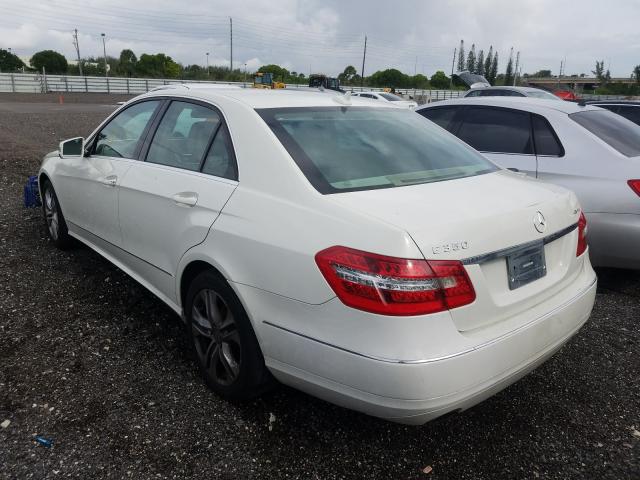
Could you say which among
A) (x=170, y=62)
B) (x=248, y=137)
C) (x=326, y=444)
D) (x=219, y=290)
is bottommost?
(x=326, y=444)

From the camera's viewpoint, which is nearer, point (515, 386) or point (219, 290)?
point (219, 290)

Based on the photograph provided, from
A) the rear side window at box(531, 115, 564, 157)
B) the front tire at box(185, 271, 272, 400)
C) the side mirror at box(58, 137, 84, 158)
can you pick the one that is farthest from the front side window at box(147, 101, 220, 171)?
the rear side window at box(531, 115, 564, 157)

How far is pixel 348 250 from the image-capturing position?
205cm

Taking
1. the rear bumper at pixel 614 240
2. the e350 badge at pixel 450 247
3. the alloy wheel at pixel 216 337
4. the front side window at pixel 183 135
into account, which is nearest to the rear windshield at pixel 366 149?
the front side window at pixel 183 135

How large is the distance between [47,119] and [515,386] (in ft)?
63.6

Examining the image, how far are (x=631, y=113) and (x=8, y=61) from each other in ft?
291

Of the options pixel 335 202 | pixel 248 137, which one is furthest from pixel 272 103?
pixel 335 202

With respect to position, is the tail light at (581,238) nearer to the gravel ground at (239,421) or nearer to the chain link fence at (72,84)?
the gravel ground at (239,421)

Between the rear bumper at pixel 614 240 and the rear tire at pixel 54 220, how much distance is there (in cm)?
442

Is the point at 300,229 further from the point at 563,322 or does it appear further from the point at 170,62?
the point at 170,62

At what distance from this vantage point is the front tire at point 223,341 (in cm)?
253

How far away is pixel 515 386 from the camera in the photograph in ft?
10.00

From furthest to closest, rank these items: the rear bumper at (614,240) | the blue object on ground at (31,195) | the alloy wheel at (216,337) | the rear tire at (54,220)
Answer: the blue object on ground at (31,195)
the rear tire at (54,220)
the rear bumper at (614,240)
the alloy wheel at (216,337)

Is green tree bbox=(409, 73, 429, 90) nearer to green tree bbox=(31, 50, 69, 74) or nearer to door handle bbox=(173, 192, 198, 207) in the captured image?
green tree bbox=(31, 50, 69, 74)
